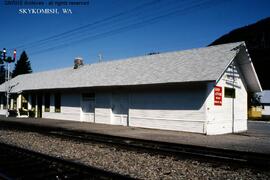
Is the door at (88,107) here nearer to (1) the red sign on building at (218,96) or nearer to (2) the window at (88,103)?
(2) the window at (88,103)

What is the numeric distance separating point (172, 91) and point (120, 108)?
17.6 ft

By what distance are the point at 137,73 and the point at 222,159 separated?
12.6 metres

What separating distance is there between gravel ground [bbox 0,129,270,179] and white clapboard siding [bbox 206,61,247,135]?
7.53 meters

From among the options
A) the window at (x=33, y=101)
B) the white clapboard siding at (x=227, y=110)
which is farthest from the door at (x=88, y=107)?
the white clapboard siding at (x=227, y=110)

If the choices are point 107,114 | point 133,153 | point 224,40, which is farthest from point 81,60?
point 224,40

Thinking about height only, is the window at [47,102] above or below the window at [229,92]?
below

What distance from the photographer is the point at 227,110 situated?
17234 mm

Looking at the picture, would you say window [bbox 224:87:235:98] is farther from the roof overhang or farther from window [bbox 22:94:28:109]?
window [bbox 22:94:28:109]

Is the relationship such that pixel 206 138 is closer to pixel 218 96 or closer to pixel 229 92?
pixel 218 96

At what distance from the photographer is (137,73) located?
20203mm

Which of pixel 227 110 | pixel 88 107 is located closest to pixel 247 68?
pixel 227 110

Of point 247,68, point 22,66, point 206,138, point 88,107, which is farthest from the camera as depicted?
point 22,66

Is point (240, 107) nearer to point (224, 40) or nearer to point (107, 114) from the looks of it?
point (107, 114)

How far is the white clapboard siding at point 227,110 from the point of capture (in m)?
15.5
